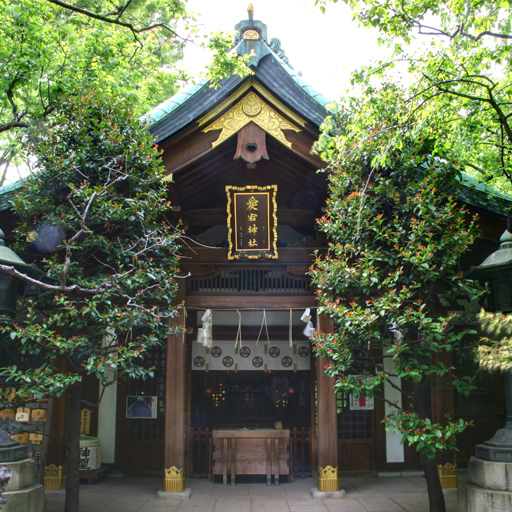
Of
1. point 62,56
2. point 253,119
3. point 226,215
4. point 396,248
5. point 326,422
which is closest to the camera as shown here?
point 396,248

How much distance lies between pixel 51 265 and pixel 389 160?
5.15 meters

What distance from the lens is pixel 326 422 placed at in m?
8.37

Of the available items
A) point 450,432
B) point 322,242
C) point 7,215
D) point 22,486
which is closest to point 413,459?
point 450,432

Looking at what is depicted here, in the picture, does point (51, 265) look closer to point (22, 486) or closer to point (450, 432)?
point (22, 486)

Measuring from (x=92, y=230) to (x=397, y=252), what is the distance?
15.6ft

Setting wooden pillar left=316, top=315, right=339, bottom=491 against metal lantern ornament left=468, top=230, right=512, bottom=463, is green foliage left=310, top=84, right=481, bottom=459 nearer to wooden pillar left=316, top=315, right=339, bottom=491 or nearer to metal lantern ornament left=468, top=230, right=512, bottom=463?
metal lantern ornament left=468, top=230, right=512, bottom=463

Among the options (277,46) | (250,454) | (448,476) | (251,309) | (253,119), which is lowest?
(448,476)

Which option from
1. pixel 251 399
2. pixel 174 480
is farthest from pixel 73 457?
pixel 251 399

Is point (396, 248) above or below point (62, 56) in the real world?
below

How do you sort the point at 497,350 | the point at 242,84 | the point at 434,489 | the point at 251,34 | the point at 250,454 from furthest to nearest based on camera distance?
the point at 250,454 < the point at 251,34 < the point at 242,84 < the point at 434,489 < the point at 497,350

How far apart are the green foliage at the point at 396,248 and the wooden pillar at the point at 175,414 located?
3.10 m

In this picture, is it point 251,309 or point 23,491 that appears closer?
point 23,491

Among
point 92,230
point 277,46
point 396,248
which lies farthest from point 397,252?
point 277,46

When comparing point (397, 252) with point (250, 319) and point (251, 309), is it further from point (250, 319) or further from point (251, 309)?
point (250, 319)
